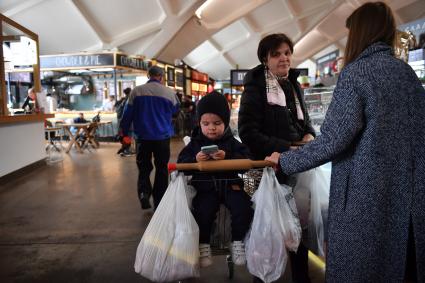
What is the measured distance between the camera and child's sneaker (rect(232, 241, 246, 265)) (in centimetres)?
154

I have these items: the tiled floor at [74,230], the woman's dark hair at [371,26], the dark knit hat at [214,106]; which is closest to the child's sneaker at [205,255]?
the dark knit hat at [214,106]

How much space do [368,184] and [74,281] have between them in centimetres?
209

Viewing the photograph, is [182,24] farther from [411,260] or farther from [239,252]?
[411,260]

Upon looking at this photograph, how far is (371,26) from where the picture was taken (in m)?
1.26

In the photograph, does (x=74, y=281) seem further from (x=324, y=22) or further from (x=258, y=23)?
(x=324, y=22)

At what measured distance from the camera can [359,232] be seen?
126 centimetres

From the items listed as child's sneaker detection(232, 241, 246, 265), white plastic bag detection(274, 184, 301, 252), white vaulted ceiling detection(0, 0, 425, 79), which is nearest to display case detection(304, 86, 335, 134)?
white plastic bag detection(274, 184, 301, 252)

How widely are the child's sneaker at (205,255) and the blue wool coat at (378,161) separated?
1.88ft

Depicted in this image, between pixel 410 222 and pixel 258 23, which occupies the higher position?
pixel 258 23

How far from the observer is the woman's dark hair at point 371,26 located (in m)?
1.25

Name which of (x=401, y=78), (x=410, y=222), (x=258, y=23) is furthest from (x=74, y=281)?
(x=258, y=23)

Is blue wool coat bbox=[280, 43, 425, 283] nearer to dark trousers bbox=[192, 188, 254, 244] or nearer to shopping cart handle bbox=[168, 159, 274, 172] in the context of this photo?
shopping cart handle bbox=[168, 159, 274, 172]

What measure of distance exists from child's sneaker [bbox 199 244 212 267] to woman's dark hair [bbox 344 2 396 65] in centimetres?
102

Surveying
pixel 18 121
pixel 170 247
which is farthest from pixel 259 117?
pixel 18 121
